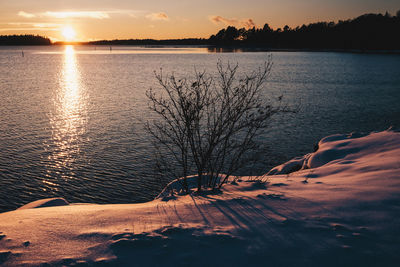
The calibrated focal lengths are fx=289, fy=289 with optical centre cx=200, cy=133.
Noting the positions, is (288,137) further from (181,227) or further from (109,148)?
(181,227)

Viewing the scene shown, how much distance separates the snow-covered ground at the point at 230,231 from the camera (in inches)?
166

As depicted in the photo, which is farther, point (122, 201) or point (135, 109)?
point (135, 109)

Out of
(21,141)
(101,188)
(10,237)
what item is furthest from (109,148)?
(10,237)

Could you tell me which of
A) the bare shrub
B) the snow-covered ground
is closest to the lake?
the bare shrub

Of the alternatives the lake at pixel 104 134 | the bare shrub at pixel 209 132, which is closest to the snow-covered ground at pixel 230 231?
the bare shrub at pixel 209 132

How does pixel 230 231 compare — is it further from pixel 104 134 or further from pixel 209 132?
pixel 104 134

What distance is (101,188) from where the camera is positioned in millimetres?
13727

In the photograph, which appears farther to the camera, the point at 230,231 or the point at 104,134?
the point at 104,134

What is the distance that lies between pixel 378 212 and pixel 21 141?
20662mm

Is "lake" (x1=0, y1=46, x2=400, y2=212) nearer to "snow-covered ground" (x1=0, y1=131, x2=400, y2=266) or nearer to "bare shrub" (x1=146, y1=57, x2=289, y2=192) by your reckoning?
"bare shrub" (x1=146, y1=57, x2=289, y2=192)

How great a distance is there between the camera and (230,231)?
196 inches

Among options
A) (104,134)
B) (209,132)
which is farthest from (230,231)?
(104,134)

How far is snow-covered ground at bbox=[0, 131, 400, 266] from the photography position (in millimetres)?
4211

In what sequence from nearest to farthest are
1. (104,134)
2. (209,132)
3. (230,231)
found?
(230,231) < (209,132) < (104,134)
